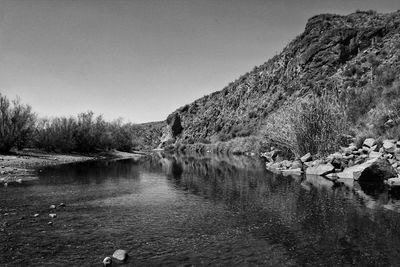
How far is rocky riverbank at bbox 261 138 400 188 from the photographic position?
2278cm

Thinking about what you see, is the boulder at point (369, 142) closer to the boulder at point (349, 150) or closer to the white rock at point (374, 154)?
the boulder at point (349, 150)

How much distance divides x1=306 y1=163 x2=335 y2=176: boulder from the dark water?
6.62 meters

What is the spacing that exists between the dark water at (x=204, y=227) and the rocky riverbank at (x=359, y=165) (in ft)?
8.75

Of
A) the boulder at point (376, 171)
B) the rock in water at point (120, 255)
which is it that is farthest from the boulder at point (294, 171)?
the rock in water at point (120, 255)

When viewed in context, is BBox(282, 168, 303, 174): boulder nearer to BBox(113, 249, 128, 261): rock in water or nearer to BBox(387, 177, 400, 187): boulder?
BBox(387, 177, 400, 187): boulder

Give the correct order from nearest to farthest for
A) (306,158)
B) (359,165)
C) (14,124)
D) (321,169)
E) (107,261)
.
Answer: (107,261)
(359,165)
(321,169)
(306,158)
(14,124)

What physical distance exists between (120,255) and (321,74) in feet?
261

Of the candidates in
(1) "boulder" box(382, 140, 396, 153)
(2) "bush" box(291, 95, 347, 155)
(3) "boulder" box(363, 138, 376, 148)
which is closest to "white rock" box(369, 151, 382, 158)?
(1) "boulder" box(382, 140, 396, 153)

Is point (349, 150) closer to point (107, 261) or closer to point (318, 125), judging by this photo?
point (318, 125)

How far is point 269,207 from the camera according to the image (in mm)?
16031

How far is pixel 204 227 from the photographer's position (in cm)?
1269

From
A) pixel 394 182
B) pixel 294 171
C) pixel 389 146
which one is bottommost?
pixel 394 182

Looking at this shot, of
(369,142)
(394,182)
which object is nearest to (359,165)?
(369,142)

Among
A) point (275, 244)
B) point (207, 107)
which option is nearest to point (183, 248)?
point (275, 244)
